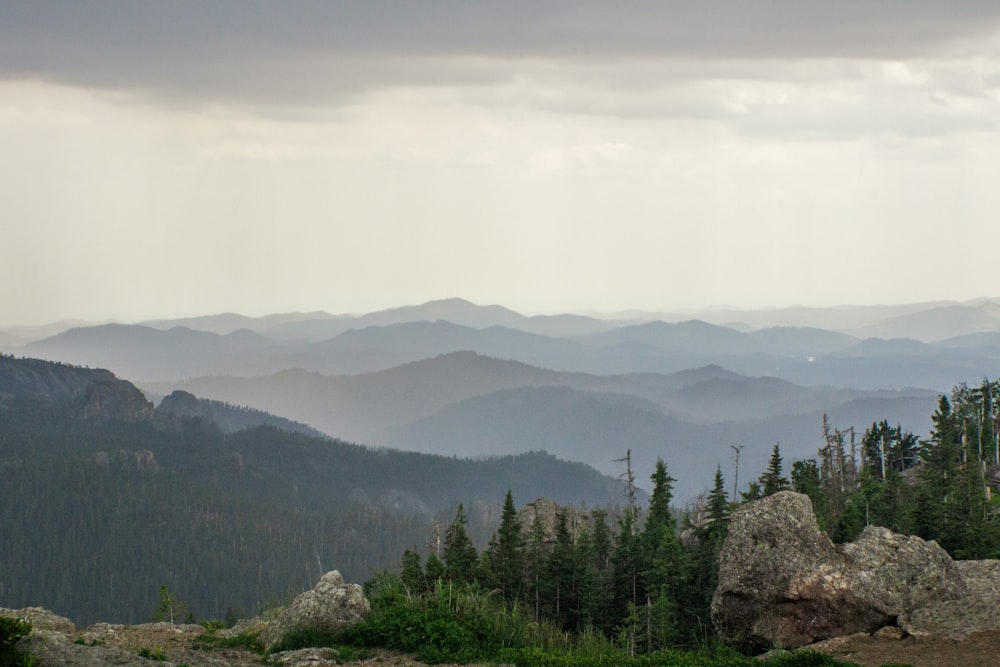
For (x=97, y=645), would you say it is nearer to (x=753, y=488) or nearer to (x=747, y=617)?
(x=747, y=617)

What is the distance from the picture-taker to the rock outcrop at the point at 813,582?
33.7m

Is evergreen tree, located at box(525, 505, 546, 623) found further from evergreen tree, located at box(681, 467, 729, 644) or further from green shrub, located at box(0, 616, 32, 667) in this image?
green shrub, located at box(0, 616, 32, 667)

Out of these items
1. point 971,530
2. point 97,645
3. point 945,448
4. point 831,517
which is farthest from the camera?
point 945,448

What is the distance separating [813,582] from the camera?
3472cm

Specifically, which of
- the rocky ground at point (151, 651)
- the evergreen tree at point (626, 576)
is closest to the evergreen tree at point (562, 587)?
the evergreen tree at point (626, 576)

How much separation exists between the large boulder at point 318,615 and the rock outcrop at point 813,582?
50.1 feet

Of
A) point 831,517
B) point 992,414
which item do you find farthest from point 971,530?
point 992,414

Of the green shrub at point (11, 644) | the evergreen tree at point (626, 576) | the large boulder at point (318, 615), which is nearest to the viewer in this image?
the green shrub at point (11, 644)

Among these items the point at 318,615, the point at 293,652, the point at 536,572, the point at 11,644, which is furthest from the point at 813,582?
the point at 11,644

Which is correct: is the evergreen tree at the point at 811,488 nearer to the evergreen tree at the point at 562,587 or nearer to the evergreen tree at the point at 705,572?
the evergreen tree at the point at 705,572

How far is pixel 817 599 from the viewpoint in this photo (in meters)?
34.6

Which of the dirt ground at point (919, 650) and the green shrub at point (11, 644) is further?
the dirt ground at point (919, 650)

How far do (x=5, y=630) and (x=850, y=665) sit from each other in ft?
81.3

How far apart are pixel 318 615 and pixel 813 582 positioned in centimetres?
1923
